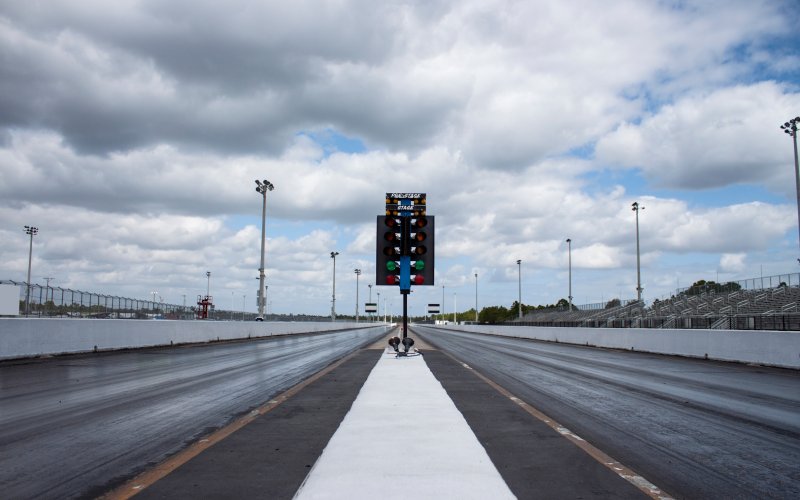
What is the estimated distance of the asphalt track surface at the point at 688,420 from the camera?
518 cm

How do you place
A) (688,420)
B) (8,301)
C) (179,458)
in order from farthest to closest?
(8,301) < (688,420) < (179,458)

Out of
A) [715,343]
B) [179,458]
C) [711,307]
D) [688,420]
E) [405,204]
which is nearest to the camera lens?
[179,458]

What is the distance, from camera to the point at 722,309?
3722 centimetres

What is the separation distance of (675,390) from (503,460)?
290 inches

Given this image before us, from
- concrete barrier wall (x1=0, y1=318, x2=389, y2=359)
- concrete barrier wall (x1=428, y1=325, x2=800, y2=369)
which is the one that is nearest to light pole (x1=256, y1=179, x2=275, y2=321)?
concrete barrier wall (x1=0, y1=318, x2=389, y2=359)

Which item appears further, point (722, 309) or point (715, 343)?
point (722, 309)

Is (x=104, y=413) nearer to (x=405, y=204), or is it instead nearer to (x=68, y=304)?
(x=405, y=204)

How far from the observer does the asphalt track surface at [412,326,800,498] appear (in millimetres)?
5180

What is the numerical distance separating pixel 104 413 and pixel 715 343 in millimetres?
19115

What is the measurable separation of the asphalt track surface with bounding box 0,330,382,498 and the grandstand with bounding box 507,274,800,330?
20707 millimetres

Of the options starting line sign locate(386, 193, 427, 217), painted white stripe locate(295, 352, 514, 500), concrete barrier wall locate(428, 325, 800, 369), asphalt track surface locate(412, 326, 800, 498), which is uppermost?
starting line sign locate(386, 193, 427, 217)

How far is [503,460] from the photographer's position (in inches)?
222

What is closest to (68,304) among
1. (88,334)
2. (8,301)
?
(88,334)

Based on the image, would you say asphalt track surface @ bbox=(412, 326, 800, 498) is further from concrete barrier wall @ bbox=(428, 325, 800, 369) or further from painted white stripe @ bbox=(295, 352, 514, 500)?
concrete barrier wall @ bbox=(428, 325, 800, 369)
